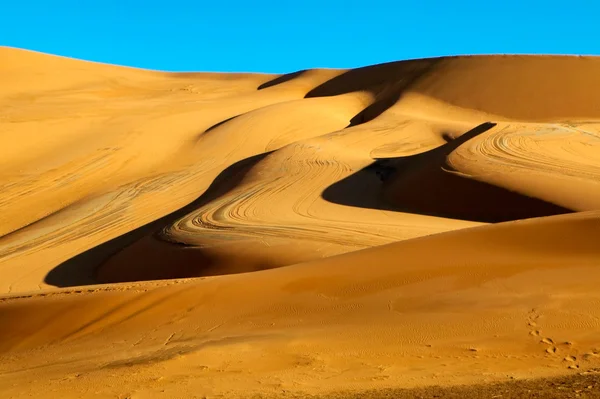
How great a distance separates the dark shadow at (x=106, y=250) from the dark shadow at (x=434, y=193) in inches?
113

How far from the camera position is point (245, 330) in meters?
6.73

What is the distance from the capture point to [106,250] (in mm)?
14391

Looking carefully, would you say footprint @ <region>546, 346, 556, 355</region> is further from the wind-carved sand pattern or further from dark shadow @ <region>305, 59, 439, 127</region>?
dark shadow @ <region>305, 59, 439, 127</region>

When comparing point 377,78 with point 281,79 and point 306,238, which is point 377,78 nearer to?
point 281,79

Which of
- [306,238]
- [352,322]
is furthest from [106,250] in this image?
[352,322]

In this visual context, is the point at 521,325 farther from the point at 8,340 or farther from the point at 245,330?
the point at 8,340

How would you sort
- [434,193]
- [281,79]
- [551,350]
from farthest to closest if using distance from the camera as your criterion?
[281,79] < [434,193] < [551,350]

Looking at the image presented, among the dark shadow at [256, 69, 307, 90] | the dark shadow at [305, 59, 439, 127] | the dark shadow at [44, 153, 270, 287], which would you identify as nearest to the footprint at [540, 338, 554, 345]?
the dark shadow at [44, 153, 270, 287]

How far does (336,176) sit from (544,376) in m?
11.8

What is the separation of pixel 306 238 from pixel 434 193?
388 cm

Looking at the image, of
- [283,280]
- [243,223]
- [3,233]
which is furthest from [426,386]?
[3,233]

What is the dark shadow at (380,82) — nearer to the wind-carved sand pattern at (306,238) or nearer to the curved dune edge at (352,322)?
the wind-carved sand pattern at (306,238)

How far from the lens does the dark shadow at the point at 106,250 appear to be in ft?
42.6

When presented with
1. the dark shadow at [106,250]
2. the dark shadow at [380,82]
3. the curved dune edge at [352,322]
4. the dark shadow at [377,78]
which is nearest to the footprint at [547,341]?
the curved dune edge at [352,322]
